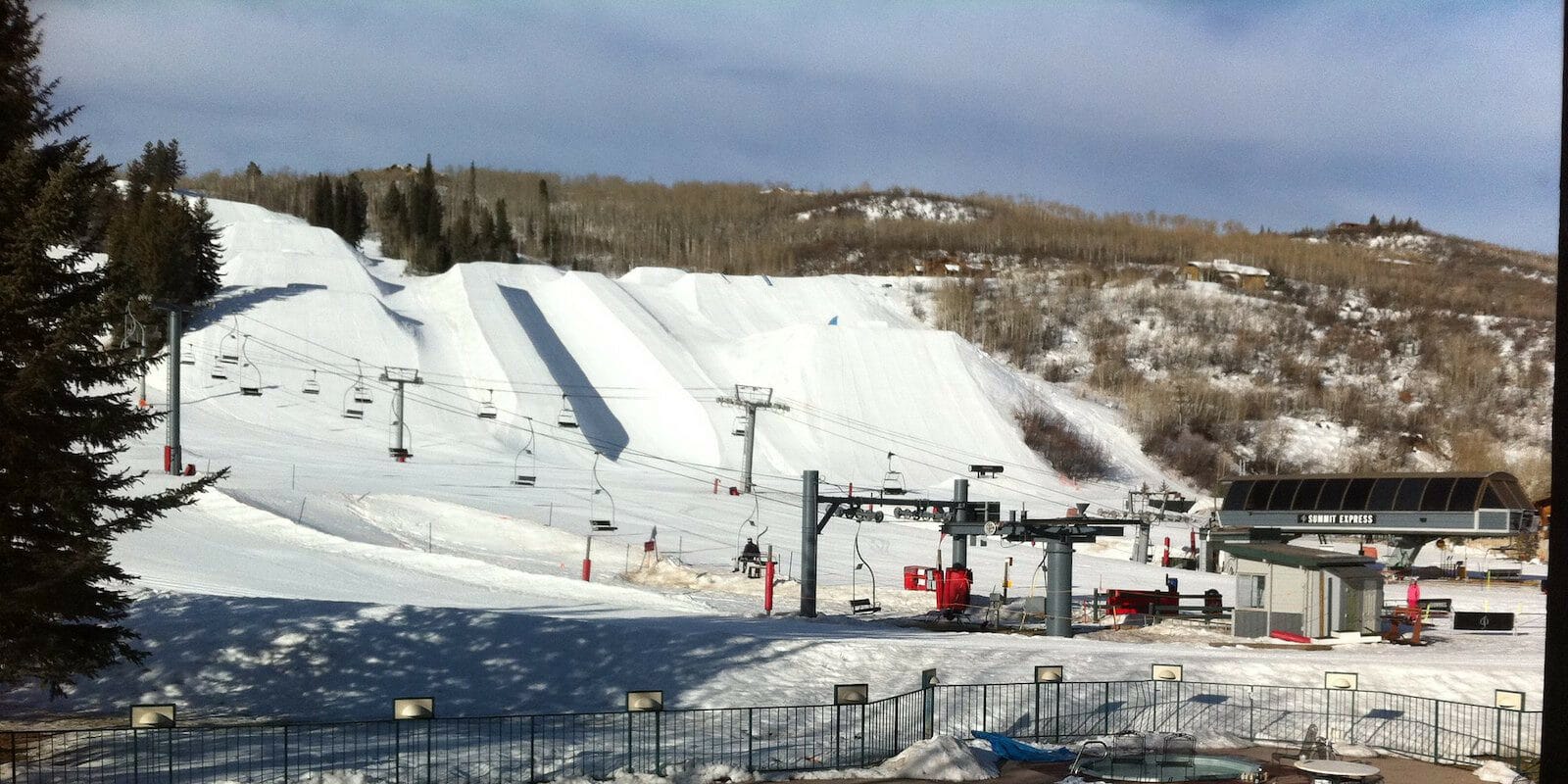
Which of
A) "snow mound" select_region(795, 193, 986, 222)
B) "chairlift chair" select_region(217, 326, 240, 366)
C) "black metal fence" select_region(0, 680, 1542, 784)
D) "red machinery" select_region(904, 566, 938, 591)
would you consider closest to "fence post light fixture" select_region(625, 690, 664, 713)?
"black metal fence" select_region(0, 680, 1542, 784)

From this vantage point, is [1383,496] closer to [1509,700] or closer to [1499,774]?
[1509,700]

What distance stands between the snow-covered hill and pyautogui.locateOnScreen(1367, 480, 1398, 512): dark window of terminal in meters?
4.46

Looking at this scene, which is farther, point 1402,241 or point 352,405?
point 1402,241

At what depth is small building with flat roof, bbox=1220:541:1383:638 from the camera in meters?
34.4

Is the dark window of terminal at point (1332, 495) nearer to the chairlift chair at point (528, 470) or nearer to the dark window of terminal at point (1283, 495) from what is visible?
the dark window of terminal at point (1283, 495)

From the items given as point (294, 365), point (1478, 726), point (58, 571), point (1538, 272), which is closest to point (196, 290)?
point (294, 365)

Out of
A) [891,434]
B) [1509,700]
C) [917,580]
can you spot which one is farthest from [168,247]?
[1509,700]

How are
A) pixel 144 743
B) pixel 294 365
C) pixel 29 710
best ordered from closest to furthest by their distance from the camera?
pixel 144 743 → pixel 29 710 → pixel 294 365

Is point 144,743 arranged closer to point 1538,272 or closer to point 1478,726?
point 1478,726

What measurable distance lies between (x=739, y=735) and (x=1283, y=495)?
883 inches

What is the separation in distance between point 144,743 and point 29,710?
4158mm

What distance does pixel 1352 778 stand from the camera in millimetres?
18359

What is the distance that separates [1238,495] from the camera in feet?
130

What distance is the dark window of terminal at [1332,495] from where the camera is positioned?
3750cm
